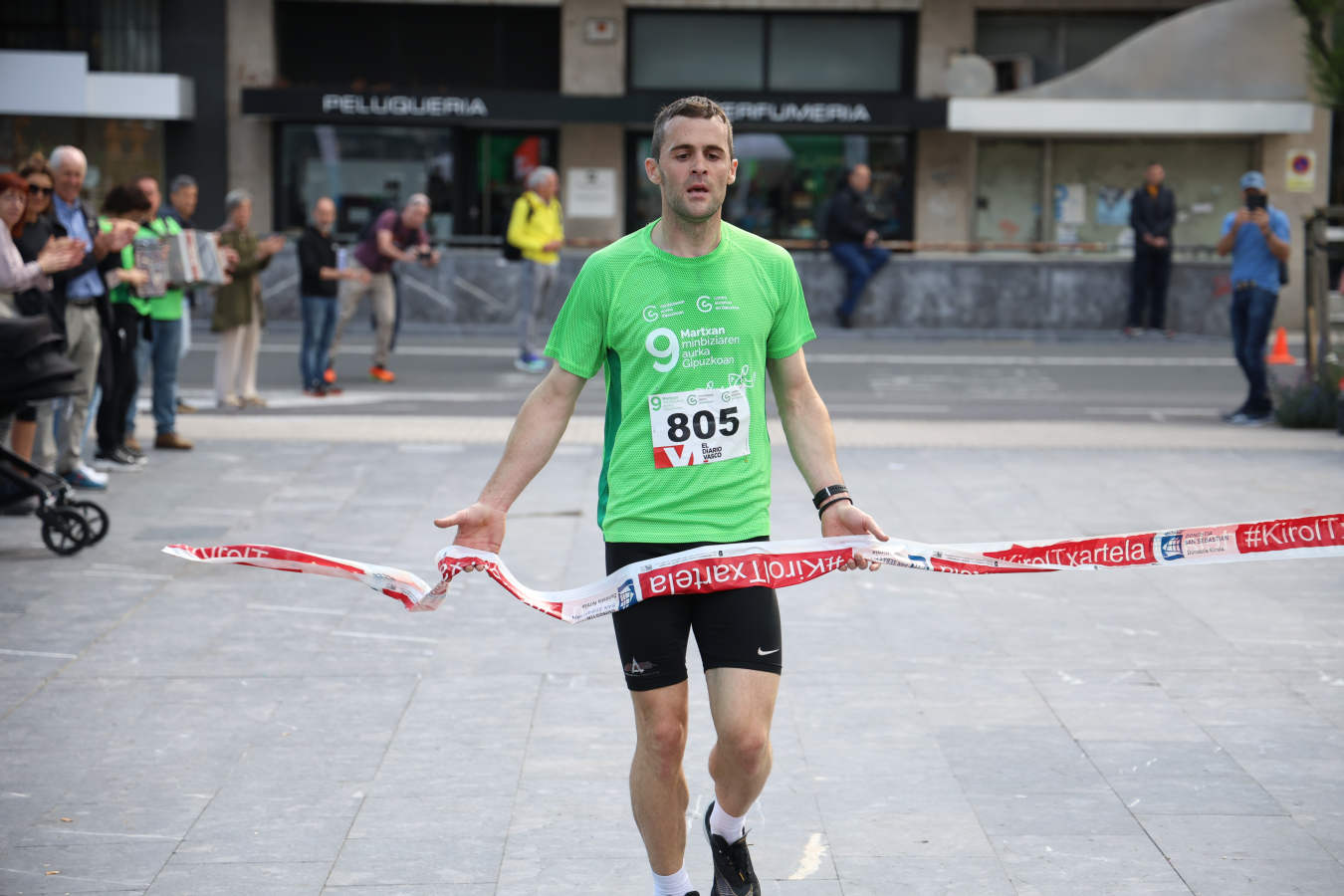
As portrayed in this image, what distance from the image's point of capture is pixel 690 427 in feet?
12.7

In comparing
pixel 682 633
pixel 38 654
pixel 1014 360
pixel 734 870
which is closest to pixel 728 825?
pixel 734 870

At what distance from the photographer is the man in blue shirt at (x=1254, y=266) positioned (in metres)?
13.1

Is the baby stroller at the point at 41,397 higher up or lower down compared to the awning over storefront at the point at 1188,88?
lower down

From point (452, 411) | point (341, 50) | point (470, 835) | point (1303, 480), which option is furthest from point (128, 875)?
point (341, 50)

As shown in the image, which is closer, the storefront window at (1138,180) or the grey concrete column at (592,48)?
the storefront window at (1138,180)

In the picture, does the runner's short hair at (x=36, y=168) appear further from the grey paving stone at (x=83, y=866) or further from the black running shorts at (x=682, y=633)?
the black running shorts at (x=682, y=633)

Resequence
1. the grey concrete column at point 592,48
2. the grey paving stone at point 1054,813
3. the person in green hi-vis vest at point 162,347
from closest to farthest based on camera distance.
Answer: the grey paving stone at point 1054,813, the person in green hi-vis vest at point 162,347, the grey concrete column at point 592,48

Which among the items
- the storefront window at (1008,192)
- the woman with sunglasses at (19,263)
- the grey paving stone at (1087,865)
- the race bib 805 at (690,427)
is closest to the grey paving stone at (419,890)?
the race bib 805 at (690,427)

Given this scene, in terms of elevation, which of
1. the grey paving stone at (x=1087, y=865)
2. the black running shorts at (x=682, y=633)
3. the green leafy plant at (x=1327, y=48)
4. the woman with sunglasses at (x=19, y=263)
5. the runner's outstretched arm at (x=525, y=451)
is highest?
the green leafy plant at (x=1327, y=48)

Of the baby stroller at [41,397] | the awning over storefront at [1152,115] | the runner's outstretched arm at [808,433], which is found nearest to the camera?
the runner's outstretched arm at [808,433]

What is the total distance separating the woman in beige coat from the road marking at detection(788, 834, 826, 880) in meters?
9.25

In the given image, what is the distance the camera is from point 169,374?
11.2 m

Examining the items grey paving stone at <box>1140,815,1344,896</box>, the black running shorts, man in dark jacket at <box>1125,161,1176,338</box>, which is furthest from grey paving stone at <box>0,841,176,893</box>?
man in dark jacket at <box>1125,161,1176,338</box>

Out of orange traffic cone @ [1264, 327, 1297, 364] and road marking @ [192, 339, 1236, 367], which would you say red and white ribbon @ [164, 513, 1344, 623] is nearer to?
road marking @ [192, 339, 1236, 367]
